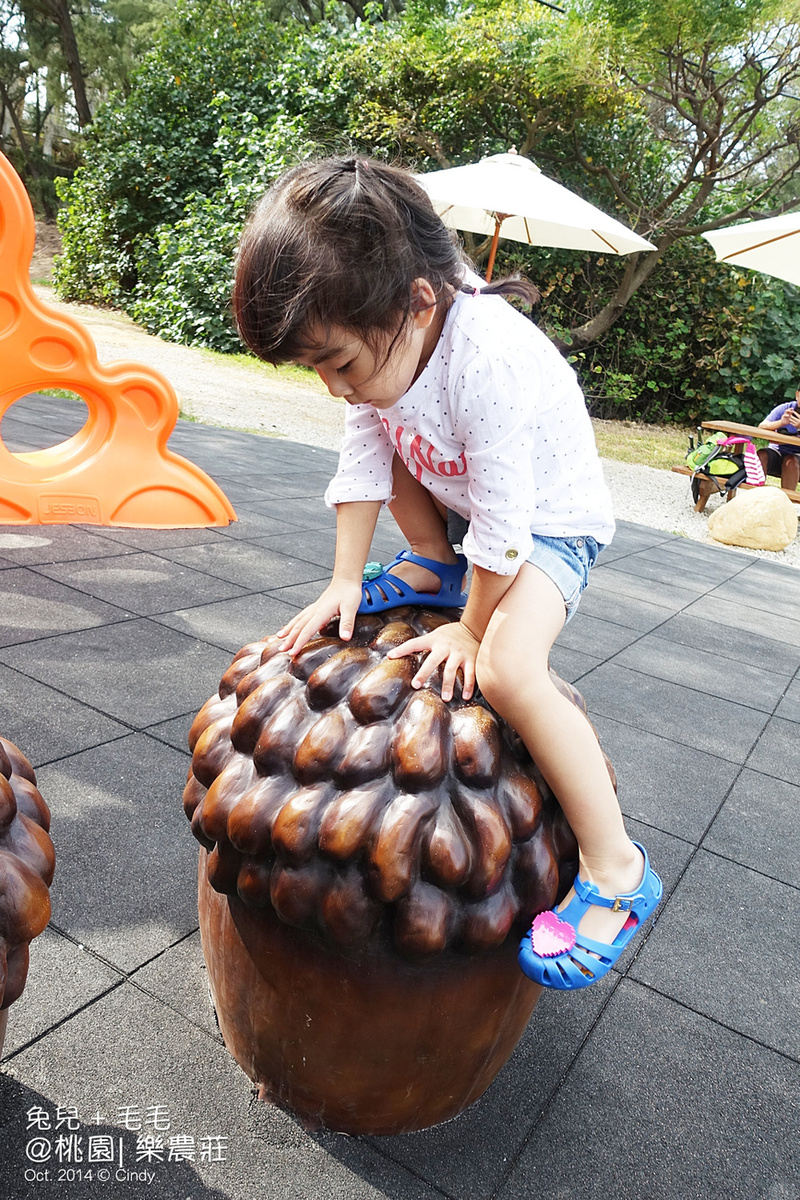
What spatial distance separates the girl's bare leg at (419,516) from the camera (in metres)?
2.26

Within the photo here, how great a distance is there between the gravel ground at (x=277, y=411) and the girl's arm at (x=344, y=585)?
744 cm

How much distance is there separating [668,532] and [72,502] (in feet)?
19.9

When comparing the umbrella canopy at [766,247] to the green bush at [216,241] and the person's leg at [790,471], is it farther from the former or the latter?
the green bush at [216,241]

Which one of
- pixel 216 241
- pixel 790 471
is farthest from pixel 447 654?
pixel 216 241

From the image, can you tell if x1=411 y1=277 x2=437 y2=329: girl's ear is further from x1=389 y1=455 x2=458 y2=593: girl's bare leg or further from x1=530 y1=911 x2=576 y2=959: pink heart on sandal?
x1=530 y1=911 x2=576 y2=959: pink heart on sandal

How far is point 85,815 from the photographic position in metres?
2.54

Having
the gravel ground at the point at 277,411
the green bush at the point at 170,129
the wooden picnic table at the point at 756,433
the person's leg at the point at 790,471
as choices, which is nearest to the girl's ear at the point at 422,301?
the gravel ground at the point at 277,411

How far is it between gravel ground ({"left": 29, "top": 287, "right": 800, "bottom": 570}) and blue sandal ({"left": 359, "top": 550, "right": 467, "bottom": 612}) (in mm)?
7352

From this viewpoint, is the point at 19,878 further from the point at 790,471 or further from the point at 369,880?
the point at 790,471

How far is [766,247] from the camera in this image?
10.0 metres

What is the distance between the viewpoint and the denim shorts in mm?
1896

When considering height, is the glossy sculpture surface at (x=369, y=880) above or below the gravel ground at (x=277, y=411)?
above

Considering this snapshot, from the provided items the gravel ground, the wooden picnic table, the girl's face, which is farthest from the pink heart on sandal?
the wooden picnic table

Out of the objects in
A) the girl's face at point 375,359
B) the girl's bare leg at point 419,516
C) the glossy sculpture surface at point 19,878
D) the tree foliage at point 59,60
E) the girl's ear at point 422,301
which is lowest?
the glossy sculpture surface at point 19,878
